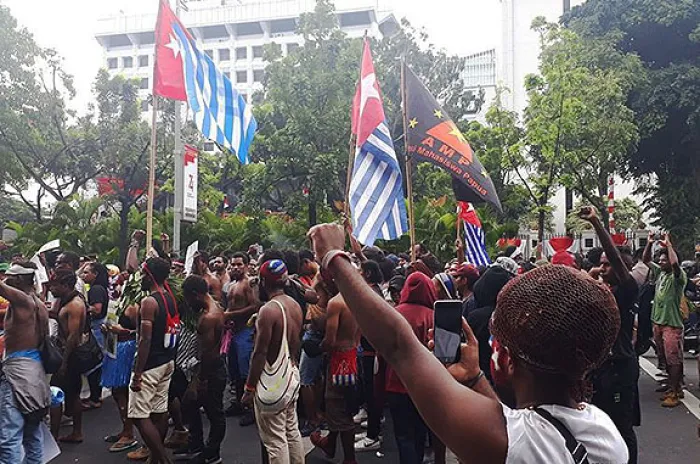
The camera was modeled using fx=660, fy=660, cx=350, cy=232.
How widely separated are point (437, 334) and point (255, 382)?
8.90 feet

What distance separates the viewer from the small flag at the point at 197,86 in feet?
31.3

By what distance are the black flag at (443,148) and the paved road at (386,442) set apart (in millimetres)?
3041

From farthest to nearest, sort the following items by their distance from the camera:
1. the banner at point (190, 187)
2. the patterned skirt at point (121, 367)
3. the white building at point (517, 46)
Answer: the white building at point (517, 46), the banner at point (190, 187), the patterned skirt at point (121, 367)

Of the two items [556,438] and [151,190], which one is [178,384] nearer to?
[151,190]

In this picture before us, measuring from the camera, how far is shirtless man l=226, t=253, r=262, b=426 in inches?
297

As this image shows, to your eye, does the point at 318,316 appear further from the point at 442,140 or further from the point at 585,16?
the point at 585,16

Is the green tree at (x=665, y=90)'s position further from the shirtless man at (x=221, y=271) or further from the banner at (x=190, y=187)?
the shirtless man at (x=221, y=271)

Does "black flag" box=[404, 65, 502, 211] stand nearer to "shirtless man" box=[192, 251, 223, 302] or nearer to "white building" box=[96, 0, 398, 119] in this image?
"shirtless man" box=[192, 251, 223, 302]

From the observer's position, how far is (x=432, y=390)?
1.61m

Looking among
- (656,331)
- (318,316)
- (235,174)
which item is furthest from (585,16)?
(318,316)

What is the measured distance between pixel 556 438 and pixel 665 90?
85.9 ft

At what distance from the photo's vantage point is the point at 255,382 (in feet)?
16.3

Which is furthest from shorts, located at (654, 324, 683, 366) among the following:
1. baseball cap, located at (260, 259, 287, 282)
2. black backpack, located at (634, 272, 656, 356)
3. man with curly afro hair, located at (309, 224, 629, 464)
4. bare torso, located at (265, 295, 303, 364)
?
man with curly afro hair, located at (309, 224, 629, 464)

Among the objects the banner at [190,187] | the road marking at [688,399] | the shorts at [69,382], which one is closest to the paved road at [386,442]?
the road marking at [688,399]
